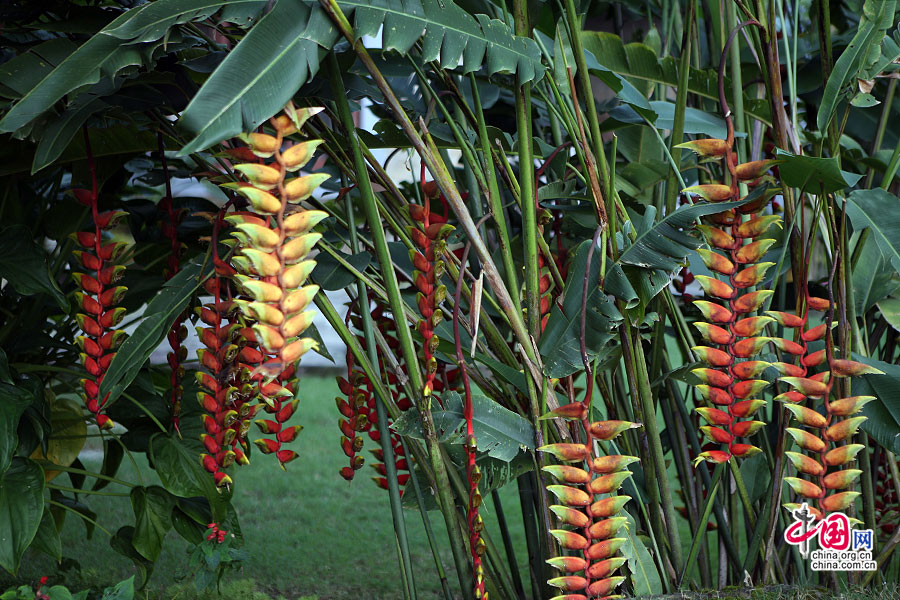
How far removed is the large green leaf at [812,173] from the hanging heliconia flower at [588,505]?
15.6 inches

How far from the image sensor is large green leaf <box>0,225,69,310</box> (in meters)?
1.24

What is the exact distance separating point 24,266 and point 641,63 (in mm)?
1282

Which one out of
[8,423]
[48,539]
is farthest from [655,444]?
[48,539]

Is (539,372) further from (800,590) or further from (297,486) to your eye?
(297,486)

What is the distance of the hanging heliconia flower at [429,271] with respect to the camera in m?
0.97

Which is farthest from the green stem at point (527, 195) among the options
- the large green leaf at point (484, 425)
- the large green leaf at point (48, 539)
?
the large green leaf at point (48, 539)

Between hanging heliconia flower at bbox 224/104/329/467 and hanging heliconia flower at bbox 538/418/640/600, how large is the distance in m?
0.35

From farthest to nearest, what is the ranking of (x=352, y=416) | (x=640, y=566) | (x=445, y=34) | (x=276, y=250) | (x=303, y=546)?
(x=303, y=546) → (x=352, y=416) → (x=640, y=566) → (x=445, y=34) → (x=276, y=250)

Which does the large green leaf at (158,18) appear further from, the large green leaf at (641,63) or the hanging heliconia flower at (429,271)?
the large green leaf at (641,63)

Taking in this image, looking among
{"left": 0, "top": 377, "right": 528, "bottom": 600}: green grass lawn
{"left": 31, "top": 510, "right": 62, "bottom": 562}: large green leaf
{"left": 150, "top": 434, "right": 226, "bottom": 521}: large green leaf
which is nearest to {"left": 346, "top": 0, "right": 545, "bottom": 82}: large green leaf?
{"left": 150, "top": 434, "right": 226, "bottom": 521}: large green leaf

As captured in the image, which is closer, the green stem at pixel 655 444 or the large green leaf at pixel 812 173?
the large green leaf at pixel 812 173

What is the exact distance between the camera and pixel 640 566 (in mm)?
1077

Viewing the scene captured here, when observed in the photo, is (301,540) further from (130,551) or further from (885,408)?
(885,408)

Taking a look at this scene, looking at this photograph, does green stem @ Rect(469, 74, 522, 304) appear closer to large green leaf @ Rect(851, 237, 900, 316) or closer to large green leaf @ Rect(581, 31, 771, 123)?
large green leaf @ Rect(581, 31, 771, 123)
